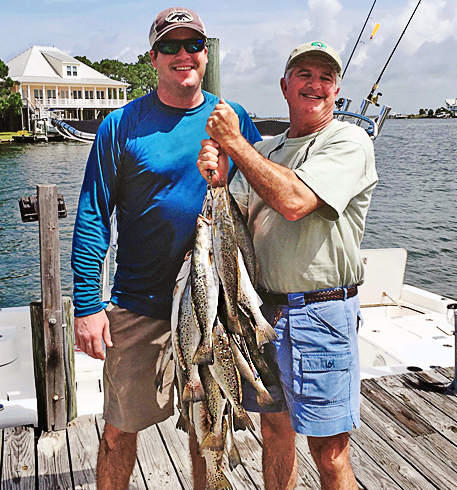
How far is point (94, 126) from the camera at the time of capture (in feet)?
17.2

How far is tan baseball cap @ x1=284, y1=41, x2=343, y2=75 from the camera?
7.81 ft

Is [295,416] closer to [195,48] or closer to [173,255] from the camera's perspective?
[173,255]

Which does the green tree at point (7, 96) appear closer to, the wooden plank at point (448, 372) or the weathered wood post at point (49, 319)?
the weathered wood post at point (49, 319)

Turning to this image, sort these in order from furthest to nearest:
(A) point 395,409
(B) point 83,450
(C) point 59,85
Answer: (C) point 59,85 < (A) point 395,409 < (B) point 83,450

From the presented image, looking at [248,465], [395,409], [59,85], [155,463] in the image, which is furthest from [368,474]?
[59,85]

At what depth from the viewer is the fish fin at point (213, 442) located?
2320 millimetres

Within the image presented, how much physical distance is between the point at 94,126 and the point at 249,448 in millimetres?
3209

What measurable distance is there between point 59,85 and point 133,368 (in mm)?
69597

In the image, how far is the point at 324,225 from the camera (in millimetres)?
2373

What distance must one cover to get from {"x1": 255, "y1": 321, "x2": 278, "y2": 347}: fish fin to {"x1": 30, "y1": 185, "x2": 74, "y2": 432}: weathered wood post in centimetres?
213

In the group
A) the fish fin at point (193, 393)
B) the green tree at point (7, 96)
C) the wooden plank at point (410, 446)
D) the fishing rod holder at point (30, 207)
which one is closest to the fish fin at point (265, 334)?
the fish fin at point (193, 393)

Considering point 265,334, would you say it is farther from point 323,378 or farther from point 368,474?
point 368,474

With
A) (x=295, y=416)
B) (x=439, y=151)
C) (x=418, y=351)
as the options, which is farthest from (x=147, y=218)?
(x=439, y=151)

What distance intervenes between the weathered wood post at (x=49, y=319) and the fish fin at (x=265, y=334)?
2127 millimetres
